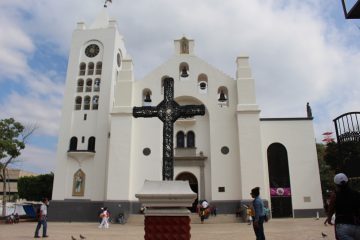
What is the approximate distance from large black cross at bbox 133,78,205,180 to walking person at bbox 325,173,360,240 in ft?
12.4

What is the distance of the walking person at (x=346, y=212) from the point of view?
14.6ft

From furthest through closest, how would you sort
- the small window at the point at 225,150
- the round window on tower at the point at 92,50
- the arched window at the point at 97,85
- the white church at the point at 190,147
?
the round window on tower at the point at 92,50 → the arched window at the point at 97,85 → the small window at the point at 225,150 → the white church at the point at 190,147

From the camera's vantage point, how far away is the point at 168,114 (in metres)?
8.29

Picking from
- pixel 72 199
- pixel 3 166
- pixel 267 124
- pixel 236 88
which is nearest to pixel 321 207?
pixel 267 124

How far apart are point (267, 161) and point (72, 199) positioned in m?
15.7

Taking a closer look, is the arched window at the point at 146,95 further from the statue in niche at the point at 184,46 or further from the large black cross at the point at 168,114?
the large black cross at the point at 168,114

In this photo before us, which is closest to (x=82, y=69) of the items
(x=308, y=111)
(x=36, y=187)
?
(x=36, y=187)

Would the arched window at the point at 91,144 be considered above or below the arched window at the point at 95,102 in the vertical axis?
below

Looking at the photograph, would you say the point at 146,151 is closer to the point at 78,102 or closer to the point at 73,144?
the point at 73,144

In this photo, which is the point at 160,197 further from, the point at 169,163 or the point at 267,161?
the point at 267,161

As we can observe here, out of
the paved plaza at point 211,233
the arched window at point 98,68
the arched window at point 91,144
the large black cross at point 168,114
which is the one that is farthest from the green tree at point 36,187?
the large black cross at point 168,114

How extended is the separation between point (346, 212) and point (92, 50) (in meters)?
28.9

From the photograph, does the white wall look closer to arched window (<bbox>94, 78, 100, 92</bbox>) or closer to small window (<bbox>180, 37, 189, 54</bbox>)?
small window (<bbox>180, 37, 189, 54</bbox>)

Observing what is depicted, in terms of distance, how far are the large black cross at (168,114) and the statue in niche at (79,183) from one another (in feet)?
62.9
